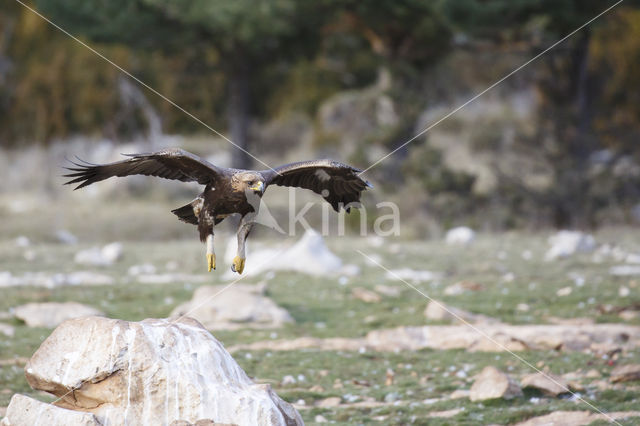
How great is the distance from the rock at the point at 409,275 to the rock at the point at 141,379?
275 inches

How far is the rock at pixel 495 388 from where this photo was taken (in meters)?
6.88

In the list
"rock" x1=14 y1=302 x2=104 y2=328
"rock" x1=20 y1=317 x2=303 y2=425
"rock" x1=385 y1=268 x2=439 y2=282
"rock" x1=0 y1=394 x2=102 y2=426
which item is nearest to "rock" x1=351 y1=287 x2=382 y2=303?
"rock" x1=385 y1=268 x2=439 y2=282

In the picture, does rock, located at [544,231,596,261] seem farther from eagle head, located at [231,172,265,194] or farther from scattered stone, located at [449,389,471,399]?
eagle head, located at [231,172,265,194]

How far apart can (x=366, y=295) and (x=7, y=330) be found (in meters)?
4.31

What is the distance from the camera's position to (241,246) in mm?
7348

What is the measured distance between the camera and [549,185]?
19484 millimetres

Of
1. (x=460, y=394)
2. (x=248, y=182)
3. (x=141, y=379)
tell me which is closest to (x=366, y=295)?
(x=460, y=394)

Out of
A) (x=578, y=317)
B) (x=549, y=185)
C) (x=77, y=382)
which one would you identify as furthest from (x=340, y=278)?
(x=549, y=185)

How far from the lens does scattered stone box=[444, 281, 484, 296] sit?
449 inches

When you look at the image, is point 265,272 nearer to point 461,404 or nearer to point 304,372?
point 304,372

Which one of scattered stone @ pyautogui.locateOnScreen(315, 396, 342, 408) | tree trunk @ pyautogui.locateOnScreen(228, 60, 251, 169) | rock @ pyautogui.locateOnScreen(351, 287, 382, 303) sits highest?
tree trunk @ pyautogui.locateOnScreen(228, 60, 251, 169)

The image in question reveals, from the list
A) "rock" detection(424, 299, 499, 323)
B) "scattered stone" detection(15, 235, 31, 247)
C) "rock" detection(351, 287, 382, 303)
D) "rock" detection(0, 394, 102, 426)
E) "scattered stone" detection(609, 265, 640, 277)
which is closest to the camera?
"rock" detection(0, 394, 102, 426)

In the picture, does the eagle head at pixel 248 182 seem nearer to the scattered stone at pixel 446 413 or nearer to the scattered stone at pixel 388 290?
the scattered stone at pixel 446 413

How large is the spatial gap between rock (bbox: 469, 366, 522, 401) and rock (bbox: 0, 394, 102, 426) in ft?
10.2
